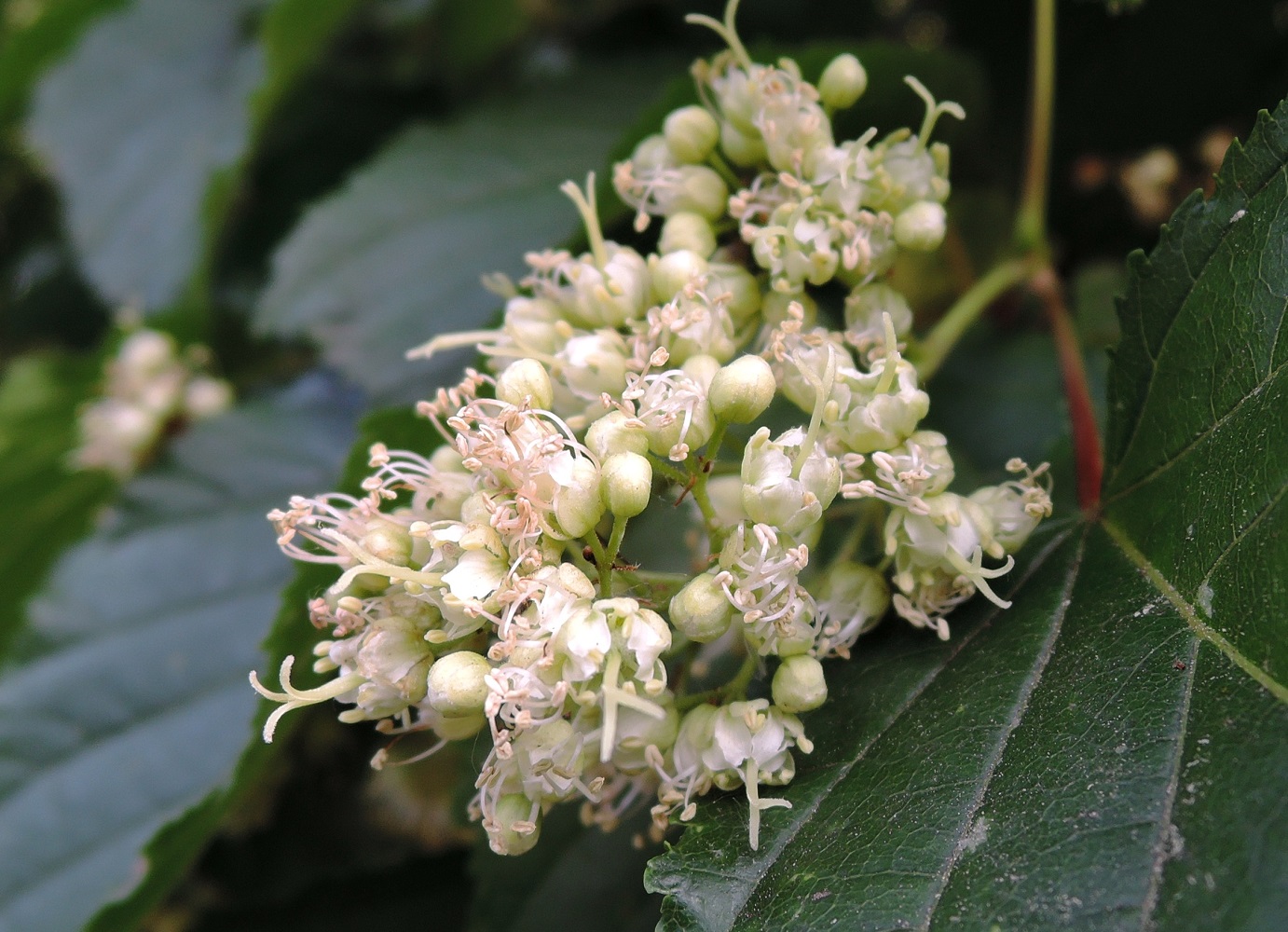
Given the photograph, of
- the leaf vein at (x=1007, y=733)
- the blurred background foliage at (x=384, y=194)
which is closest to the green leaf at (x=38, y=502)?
the blurred background foliage at (x=384, y=194)

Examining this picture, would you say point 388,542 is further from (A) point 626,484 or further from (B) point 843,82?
(B) point 843,82

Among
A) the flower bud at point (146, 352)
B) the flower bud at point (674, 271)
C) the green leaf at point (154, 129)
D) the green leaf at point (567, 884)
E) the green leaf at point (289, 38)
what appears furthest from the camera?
the flower bud at point (146, 352)

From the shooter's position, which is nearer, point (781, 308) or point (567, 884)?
point (781, 308)

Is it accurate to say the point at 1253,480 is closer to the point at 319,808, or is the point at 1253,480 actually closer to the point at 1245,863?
the point at 1245,863

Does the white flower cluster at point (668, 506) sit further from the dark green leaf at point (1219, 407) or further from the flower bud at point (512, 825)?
the dark green leaf at point (1219, 407)

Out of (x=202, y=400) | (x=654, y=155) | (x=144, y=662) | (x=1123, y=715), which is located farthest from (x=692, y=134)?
(x=202, y=400)

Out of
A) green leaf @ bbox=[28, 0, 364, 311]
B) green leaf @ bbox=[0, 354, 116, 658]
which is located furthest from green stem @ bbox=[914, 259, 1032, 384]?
green leaf @ bbox=[0, 354, 116, 658]

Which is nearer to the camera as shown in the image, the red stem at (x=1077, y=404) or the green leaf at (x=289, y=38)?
the red stem at (x=1077, y=404)
